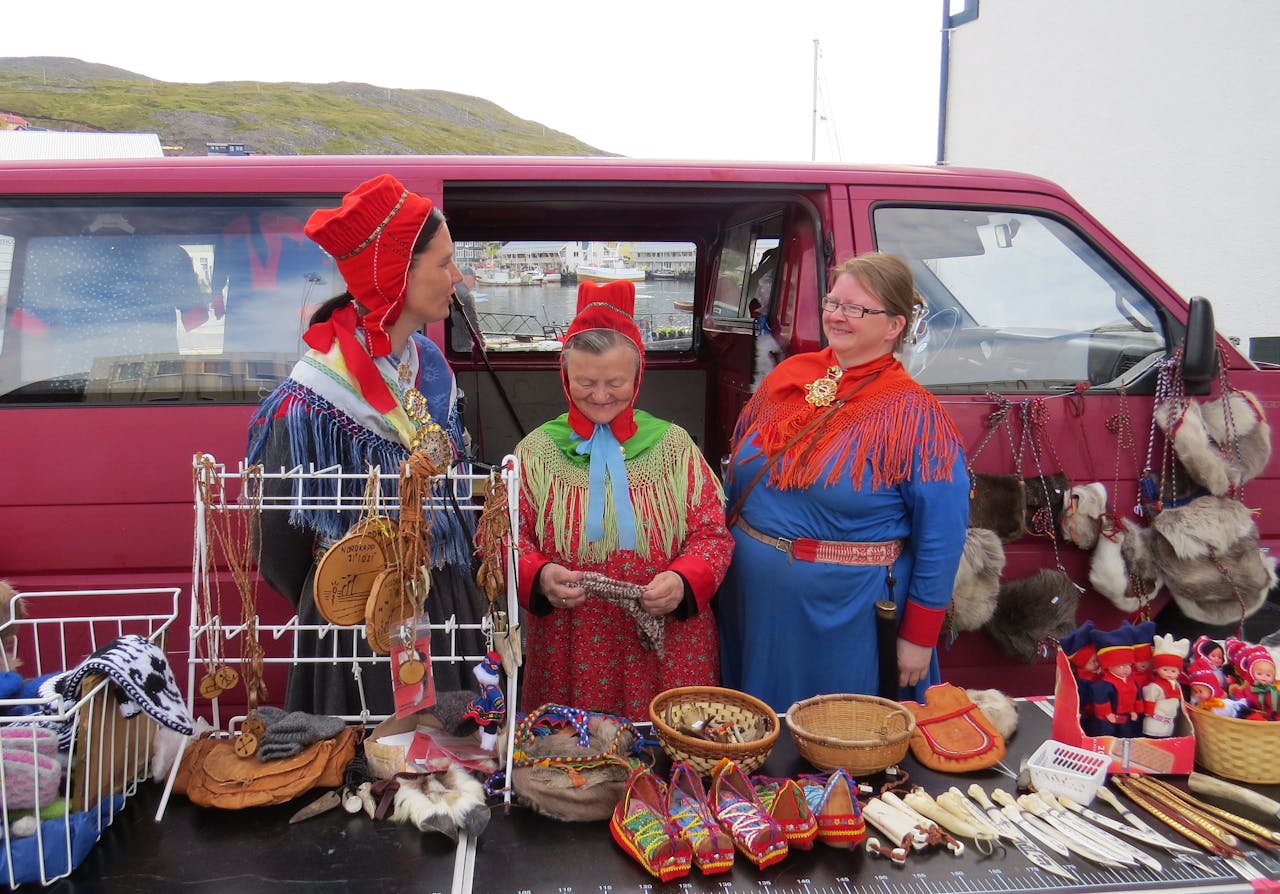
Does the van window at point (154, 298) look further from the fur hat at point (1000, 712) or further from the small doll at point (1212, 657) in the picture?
the small doll at point (1212, 657)

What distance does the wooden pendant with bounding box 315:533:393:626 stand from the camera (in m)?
1.52

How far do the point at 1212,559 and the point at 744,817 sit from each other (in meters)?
2.33

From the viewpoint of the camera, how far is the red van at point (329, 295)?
106 inches

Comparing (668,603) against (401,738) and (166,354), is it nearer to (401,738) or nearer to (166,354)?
(401,738)

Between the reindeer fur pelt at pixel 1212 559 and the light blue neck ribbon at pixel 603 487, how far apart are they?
198 centimetres

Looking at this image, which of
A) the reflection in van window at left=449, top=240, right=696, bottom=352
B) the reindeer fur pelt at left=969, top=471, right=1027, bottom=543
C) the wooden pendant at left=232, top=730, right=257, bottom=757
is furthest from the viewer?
the reflection in van window at left=449, top=240, right=696, bottom=352

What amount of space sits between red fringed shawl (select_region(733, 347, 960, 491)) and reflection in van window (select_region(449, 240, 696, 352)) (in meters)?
2.12

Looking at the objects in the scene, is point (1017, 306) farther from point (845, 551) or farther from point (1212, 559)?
point (845, 551)

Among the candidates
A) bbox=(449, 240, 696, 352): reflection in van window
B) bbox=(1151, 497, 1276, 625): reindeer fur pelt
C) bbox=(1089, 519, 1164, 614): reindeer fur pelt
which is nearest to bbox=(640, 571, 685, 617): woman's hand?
bbox=(1089, 519, 1164, 614): reindeer fur pelt

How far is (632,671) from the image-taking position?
239cm

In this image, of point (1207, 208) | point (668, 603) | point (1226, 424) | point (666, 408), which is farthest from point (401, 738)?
point (1207, 208)

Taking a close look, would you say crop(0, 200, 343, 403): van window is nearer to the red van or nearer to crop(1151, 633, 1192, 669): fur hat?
the red van

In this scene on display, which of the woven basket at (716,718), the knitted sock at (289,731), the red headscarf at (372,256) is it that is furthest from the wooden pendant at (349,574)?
the woven basket at (716,718)

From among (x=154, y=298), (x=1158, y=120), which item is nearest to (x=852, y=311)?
(x=154, y=298)
